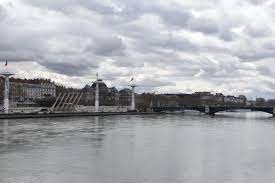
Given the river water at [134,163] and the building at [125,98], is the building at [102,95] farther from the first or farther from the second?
the river water at [134,163]

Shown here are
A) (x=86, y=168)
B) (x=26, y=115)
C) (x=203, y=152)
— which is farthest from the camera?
(x=26, y=115)

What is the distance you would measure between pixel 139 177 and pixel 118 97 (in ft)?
561

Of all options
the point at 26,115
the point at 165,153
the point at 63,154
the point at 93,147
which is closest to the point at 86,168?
the point at 63,154

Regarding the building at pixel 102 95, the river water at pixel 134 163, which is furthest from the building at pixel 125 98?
the river water at pixel 134 163

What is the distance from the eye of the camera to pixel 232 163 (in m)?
21.7

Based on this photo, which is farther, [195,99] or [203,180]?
[195,99]

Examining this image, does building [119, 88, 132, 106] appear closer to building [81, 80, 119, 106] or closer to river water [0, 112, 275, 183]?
building [81, 80, 119, 106]

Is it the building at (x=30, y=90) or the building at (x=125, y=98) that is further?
the building at (x=125, y=98)

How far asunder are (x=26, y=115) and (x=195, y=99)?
374 ft

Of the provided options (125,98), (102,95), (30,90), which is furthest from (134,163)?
(125,98)

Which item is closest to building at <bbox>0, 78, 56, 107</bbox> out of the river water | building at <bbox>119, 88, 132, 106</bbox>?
building at <bbox>119, 88, 132, 106</bbox>

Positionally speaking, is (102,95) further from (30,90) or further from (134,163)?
(134,163)

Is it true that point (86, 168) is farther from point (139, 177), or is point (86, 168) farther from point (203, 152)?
point (203, 152)

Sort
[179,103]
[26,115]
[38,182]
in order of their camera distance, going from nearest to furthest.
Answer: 1. [38,182]
2. [26,115]
3. [179,103]
